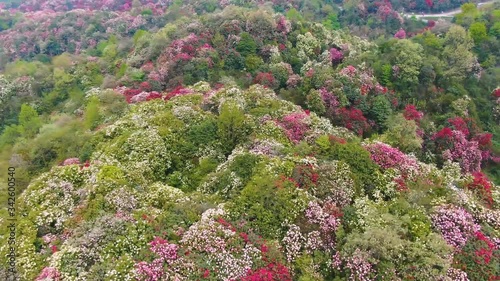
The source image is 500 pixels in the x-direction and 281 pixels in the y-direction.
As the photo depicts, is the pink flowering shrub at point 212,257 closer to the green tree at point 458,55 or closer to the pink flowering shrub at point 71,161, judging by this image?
the pink flowering shrub at point 71,161

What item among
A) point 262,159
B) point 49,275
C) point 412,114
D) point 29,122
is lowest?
point 29,122

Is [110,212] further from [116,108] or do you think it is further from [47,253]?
[116,108]

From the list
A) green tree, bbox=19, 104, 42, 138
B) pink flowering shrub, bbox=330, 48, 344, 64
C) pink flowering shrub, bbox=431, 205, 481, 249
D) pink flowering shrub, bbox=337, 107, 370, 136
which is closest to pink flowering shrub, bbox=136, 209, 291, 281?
pink flowering shrub, bbox=431, 205, 481, 249

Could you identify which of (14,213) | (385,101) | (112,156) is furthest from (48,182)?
(385,101)

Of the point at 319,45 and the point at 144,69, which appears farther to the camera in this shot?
the point at 319,45

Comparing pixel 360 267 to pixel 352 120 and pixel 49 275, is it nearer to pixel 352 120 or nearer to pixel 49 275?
pixel 49 275

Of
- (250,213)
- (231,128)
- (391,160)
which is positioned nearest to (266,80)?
(231,128)

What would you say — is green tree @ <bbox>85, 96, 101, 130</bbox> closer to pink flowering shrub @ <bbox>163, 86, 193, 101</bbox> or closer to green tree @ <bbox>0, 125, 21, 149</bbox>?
pink flowering shrub @ <bbox>163, 86, 193, 101</bbox>
